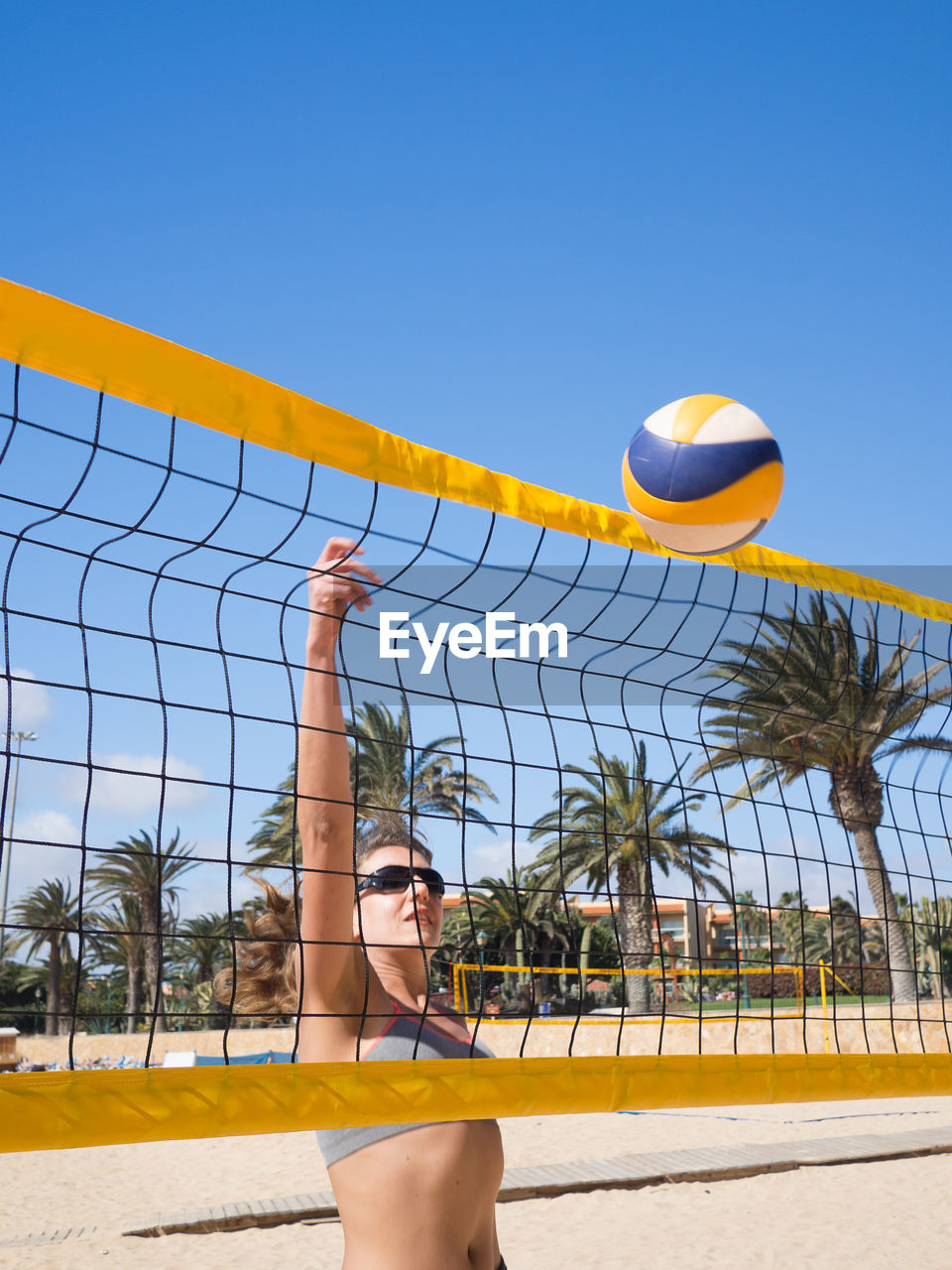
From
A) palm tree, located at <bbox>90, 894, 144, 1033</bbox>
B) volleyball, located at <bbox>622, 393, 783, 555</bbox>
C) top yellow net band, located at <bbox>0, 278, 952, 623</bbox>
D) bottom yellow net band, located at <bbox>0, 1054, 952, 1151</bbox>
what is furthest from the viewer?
palm tree, located at <bbox>90, 894, 144, 1033</bbox>

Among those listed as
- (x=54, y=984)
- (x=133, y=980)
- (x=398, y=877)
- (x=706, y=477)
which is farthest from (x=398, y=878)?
(x=133, y=980)

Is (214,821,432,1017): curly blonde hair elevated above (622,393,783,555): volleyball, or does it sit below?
below

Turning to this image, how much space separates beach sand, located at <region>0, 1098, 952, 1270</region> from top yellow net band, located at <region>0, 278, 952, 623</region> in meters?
3.80

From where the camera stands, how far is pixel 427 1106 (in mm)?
2463

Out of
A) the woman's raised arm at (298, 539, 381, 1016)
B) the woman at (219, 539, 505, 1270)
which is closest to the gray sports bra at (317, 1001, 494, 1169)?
the woman at (219, 539, 505, 1270)

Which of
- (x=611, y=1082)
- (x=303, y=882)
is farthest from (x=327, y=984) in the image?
(x=611, y=1082)

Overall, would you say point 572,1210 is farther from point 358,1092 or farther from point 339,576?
point 339,576

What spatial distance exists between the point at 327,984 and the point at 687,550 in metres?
2.00

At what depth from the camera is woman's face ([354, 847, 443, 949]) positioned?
2584 mm

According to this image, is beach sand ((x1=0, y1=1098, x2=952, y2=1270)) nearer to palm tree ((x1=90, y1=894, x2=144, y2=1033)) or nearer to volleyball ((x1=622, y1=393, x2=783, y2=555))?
volleyball ((x1=622, y1=393, x2=783, y2=555))

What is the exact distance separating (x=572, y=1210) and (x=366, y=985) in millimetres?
4615

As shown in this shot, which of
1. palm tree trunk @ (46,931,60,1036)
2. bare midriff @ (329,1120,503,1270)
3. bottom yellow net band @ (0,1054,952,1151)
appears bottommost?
palm tree trunk @ (46,931,60,1036)

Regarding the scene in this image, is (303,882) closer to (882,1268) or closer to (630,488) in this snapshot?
(630,488)

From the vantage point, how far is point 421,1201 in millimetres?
2232
